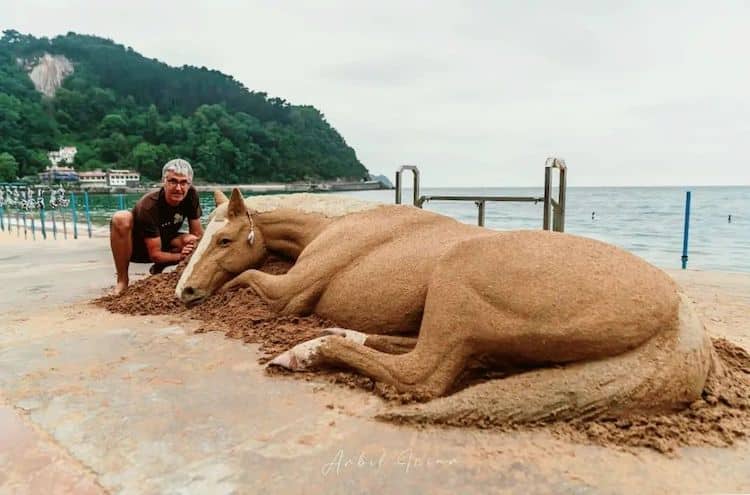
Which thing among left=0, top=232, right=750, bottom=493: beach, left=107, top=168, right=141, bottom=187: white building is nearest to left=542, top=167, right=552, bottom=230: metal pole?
left=0, top=232, right=750, bottom=493: beach

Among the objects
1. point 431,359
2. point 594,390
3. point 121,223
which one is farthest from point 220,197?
point 594,390

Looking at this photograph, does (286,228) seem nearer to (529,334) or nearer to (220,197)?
(220,197)

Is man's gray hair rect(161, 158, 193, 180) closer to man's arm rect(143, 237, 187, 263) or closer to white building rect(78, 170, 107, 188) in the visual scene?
man's arm rect(143, 237, 187, 263)

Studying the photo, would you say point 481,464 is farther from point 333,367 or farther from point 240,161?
point 240,161

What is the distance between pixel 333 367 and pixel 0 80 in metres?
103

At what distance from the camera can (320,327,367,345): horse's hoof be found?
2943 mm

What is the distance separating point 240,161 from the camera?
75.9 meters

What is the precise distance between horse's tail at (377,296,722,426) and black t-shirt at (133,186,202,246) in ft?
12.5

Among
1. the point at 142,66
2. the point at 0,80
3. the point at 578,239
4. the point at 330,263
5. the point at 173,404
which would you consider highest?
the point at 142,66

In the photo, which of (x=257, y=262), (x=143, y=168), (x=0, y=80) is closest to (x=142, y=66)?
(x=0, y=80)

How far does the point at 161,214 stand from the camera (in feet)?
17.0

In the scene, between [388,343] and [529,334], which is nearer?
[529,334]

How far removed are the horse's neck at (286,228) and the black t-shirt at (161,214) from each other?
5.08 feet

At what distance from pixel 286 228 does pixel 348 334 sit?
1392 mm
